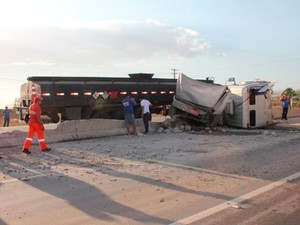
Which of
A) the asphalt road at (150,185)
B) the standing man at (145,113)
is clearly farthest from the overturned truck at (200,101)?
the asphalt road at (150,185)

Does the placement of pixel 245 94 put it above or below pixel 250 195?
above

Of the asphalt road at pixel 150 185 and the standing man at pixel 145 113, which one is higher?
the standing man at pixel 145 113

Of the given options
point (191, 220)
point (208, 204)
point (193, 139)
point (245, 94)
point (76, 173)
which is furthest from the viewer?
point (245, 94)

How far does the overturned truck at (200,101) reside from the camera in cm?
1852

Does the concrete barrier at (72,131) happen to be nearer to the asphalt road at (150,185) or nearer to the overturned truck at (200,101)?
the asphalt road at (150,185)

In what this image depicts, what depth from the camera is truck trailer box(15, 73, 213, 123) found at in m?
16.4

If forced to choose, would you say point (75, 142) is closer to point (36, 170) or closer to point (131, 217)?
point (36, 170)

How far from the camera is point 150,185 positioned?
7.52 m

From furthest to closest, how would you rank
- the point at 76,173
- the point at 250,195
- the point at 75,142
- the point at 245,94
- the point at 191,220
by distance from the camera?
the point at 245,94 < the point at 75,142 < the point at 76,173 < the point at 250,195 < the point at 191,220

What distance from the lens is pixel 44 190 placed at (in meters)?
7.10

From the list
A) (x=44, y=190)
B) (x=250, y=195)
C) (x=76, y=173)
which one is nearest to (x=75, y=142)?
(x=76, y=173)

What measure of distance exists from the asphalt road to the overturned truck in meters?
5.98

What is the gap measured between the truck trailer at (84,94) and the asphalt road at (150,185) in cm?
454

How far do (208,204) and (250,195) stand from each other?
0.91 meters
